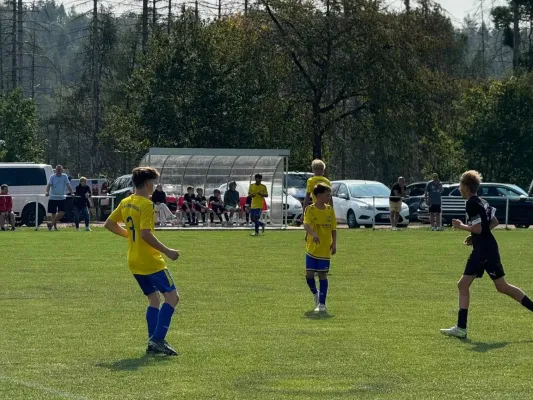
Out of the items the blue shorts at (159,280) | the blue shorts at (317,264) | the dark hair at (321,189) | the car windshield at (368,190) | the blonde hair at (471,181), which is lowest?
the blue shorts at (317,264)

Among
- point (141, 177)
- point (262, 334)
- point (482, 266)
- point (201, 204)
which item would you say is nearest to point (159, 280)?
point (141, 177)

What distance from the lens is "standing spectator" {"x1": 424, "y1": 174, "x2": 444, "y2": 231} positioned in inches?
1419

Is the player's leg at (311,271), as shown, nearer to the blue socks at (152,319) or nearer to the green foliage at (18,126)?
the blue socks at (152,319)

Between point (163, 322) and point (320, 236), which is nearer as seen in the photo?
point (163, 322)

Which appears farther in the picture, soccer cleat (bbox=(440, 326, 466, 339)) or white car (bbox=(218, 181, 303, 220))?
white car (bbox=(218, 181, 303, 220))

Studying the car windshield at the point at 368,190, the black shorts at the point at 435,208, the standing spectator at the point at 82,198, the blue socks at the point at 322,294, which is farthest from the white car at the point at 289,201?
the blue socks at the point at 322,294

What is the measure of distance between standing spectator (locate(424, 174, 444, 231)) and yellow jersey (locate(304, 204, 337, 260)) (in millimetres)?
21945

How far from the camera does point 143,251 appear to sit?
34.6 feet

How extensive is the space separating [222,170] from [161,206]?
4.21 meters

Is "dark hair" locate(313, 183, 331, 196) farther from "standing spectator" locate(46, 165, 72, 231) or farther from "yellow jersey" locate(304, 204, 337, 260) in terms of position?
"standing spectator" locate(46, 165, 72, 231)

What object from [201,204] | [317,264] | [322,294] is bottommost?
[322,294]

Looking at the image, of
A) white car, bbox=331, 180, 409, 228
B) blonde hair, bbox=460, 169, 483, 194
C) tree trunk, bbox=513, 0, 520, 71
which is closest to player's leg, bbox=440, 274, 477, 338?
blonde hair, bbox=460, 169, 483, 194

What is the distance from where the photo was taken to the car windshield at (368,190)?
3959 cm

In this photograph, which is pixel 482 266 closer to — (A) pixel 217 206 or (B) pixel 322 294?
(B) pixel 322 294
